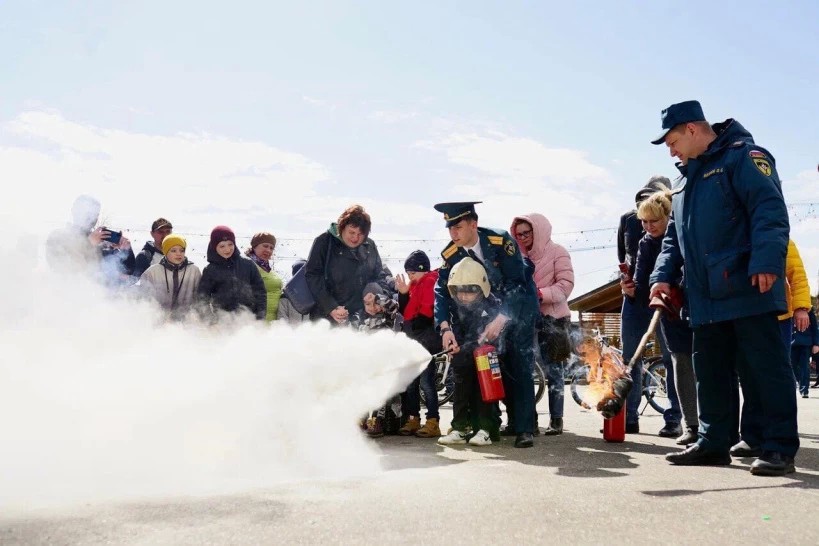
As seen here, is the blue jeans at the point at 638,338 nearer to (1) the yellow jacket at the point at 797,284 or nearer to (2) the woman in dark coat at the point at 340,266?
(1) the yellow jacket at the point at 797,284

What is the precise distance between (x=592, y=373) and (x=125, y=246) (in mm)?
5126

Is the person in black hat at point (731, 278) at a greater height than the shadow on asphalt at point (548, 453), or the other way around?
the person in black hat at point (731, 278)

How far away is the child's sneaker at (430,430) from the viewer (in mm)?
7449

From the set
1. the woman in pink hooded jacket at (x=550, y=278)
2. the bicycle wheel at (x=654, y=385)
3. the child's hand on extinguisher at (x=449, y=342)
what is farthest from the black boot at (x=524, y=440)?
the bicycle wheel at (x=654, y=385)

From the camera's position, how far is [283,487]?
425 centimetres

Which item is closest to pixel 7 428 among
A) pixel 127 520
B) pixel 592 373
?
pixel 127 520

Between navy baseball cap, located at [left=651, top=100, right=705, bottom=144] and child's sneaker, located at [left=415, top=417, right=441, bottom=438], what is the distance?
3.60 m

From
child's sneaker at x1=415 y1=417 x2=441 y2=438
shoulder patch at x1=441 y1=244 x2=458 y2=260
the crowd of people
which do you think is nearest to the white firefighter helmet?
the crowd of people

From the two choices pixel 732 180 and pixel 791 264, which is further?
pixel 791 264

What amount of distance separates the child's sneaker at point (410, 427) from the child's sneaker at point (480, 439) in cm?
112

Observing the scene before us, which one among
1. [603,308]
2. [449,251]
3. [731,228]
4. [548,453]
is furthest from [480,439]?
[603,308]

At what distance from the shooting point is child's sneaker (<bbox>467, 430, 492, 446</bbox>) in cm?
657

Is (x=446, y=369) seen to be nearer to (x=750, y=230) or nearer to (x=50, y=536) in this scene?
(x=750, y=230)

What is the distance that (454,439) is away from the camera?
672cm
